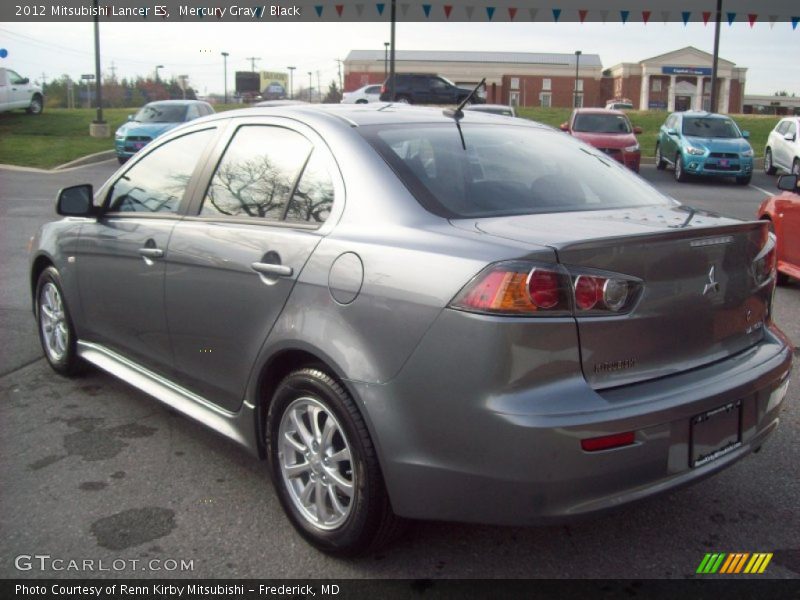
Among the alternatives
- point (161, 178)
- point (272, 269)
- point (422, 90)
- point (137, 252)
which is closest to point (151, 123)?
point (422, 90)

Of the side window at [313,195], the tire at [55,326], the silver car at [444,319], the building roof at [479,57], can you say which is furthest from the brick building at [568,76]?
the side window at [313,195]

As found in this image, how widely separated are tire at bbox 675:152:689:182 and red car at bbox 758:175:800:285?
1312cm

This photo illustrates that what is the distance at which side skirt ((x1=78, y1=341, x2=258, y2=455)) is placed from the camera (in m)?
3.42

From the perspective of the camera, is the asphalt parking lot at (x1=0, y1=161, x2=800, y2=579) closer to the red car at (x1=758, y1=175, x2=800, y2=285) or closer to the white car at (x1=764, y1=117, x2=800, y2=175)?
the red car at (x1=758, y1=175, x2=800, y2=285)

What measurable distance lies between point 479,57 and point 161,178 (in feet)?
238

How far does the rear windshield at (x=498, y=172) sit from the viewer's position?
10.4 ft

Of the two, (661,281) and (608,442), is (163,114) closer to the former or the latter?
(661,281)

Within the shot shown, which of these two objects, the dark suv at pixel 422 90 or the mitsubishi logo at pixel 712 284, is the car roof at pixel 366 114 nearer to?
the mitsubishi logo at pixel 712 284

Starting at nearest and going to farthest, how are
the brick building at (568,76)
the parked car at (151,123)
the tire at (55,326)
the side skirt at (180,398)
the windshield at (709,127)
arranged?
the side skirt at (180,398), the tire at (55,326), the parked car at (151,123), the windshield at (709,127), the brick building at (568,76)

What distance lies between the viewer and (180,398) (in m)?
3.88

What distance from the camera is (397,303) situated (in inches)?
106

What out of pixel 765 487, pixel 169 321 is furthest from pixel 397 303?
pixel 765 487

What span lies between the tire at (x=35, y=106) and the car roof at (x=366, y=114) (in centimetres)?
2975

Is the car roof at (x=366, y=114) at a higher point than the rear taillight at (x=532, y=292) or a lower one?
higher
